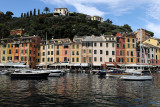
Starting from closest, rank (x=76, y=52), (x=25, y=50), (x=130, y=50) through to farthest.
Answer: (x=76, y=52), (x=130, y=50), (x=25, y=50)

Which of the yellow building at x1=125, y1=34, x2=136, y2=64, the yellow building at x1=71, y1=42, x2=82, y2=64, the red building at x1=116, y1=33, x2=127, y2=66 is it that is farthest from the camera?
the yellow building at x1=125, y1=34, x2=136, y2=64

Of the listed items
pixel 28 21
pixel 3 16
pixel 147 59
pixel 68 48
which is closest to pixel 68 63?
pixel 68 48

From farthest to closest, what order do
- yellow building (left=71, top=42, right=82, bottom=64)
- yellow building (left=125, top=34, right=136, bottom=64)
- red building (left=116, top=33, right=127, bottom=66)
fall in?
yellow building (left=125, top=34, right=136, bottom=64) < yellow building (left=71, top=42, right=82, bottom=64) < red building (left=116, top=33, right=127, bottom=66)

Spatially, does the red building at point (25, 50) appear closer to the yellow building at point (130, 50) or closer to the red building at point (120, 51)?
the red building at point (120, 51)

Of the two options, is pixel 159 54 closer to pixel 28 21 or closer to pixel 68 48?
pixel 68 48

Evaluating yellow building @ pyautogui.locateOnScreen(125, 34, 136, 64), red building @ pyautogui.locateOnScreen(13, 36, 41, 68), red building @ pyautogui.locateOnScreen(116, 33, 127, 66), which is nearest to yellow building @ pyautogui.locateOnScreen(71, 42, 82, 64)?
red building @ pyautogui.locateOnScreen(116, 33, 127, 66)

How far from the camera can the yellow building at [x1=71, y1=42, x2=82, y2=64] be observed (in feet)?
248

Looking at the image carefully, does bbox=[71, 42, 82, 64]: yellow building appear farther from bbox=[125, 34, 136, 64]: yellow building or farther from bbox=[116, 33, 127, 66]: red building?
bbox=[125, 34, 136, 64]: yellow building

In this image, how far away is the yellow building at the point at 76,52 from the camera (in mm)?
75688

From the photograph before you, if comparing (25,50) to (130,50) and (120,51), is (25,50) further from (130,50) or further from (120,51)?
(130,50)

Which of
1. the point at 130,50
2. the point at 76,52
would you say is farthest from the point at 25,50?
the point at 130,50

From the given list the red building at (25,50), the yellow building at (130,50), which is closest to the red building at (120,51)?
the yellow building at (130,50)

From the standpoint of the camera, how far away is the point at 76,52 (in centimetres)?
7612

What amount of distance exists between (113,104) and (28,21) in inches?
6038
